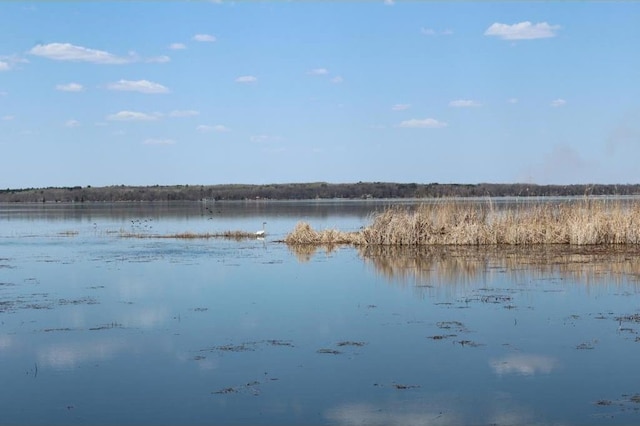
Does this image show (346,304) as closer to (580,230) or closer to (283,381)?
(283,381)

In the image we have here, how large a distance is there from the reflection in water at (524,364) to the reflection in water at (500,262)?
22.6 feet

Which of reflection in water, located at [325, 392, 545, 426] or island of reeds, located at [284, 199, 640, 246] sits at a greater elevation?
island of reeds, located at [284, 199, 640, 246]

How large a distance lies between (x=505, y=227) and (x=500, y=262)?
5.29 metres

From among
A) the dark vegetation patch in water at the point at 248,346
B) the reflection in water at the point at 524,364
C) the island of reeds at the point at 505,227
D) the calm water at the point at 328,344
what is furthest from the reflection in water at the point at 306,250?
the reflection in water at the point at 524,364

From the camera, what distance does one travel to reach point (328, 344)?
34.3 feet

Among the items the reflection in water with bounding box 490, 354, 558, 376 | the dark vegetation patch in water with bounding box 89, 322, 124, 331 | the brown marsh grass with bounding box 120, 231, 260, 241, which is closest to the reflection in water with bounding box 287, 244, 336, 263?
the brown marsh grass with bounding box 120, 231, 260, 241

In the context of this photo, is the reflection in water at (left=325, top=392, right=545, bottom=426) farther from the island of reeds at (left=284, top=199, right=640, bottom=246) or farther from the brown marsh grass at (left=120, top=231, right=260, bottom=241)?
the brown marsh grass at (left=120, top=231, right=260, bottom=241)

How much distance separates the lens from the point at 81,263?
21.8 meters

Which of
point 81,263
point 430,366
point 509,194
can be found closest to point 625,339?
point 430,366

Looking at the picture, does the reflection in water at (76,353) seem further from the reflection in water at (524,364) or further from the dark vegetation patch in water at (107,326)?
the reflection in water at (524,364)

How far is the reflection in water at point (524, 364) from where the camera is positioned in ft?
28.9

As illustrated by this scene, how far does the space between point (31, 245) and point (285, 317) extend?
19492 millimetres

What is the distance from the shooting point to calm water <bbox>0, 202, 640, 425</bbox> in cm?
762

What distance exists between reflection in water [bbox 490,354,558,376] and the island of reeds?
15435 millimetres
